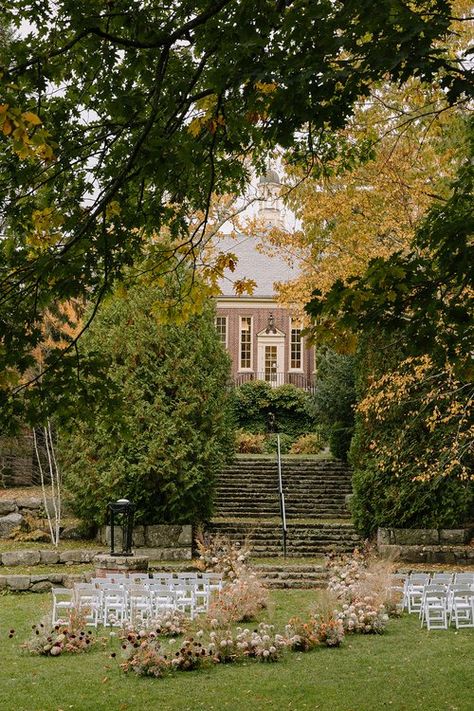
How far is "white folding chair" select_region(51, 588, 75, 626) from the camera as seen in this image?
1217cm

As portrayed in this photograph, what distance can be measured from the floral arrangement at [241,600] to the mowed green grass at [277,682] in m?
1.65

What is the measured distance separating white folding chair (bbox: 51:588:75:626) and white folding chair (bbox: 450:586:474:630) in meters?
5.49

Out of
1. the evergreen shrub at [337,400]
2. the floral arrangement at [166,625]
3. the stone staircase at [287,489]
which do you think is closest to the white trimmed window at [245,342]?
the stone staircase at [287,489]

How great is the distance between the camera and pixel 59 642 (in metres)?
11.1

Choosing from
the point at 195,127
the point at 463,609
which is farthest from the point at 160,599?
the point at 195,127

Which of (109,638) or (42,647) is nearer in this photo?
(42,647)

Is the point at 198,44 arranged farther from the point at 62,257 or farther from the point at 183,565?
the point at 183,565

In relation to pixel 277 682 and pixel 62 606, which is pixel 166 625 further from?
pixel 62 606

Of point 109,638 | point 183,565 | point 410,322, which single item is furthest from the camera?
point 183,565

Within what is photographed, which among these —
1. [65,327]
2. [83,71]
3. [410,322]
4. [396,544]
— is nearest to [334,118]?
[410,322]

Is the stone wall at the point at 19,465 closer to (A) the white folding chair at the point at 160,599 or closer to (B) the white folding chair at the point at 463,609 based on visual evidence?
(A) the white folding chair at the point at 160,599

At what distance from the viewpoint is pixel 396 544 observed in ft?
67.6

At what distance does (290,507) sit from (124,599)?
1220 cm

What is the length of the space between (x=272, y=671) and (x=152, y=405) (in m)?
11.0
